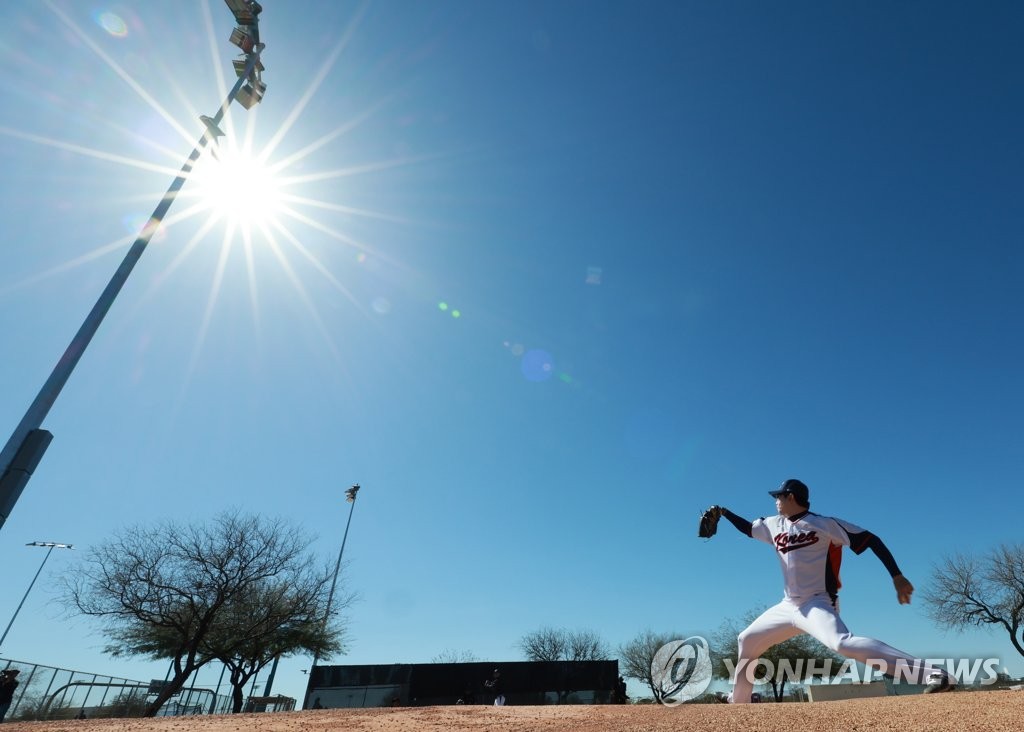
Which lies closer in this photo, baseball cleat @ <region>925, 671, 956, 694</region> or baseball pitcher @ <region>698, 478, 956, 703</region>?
baseball cleat @ <region>925, 671, 956, 694</region>

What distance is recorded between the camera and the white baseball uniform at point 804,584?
4637mm

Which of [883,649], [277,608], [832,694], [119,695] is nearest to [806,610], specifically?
[883,649]

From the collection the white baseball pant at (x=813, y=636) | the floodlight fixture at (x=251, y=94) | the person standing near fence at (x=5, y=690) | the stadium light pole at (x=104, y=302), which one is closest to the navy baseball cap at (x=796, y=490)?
the white baseball pant at (x=813, y=636)

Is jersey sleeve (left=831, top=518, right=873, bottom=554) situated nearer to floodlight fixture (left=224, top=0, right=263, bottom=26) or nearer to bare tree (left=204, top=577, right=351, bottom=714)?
floodlight fixture (left=224, top=0, right=263, bottom=26)

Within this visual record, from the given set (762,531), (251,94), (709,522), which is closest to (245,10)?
(251,94)

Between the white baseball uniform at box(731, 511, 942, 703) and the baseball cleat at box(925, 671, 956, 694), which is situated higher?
the white baseball uniform at box(731, 511, 942, 703)

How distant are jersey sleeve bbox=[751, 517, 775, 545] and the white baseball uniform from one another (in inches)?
9.5

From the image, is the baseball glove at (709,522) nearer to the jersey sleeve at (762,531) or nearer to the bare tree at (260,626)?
the jersey sleeve at (762,531)

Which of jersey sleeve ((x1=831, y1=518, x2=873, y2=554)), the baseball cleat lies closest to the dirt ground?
the baseball cleat

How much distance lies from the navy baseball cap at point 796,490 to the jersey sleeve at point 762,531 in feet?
1.34

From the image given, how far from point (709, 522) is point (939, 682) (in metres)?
2.37

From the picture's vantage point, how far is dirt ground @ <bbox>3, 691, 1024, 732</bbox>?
3.46 metres

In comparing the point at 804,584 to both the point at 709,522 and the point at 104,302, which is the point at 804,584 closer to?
the point at 709,522

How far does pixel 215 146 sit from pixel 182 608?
2108cm
